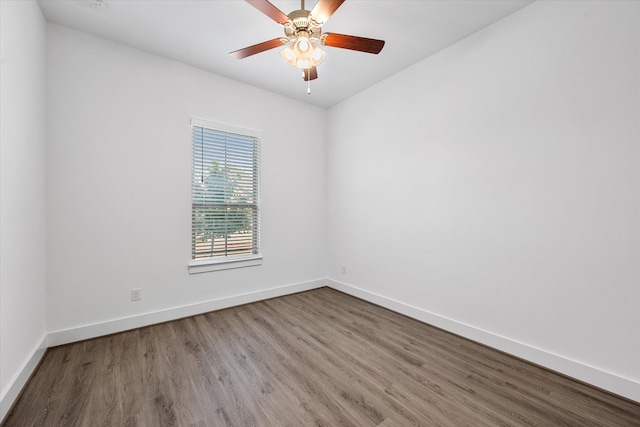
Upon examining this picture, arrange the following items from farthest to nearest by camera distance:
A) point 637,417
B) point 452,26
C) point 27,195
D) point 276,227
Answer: point 276,227 < point 452,26 < point 27,195 < point 637,417

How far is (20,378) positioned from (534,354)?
3.81 m

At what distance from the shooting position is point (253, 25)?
7.79 ft

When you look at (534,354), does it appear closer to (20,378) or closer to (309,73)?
(309,73)

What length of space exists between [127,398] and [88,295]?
1.32 meters

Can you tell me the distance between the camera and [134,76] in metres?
2.73

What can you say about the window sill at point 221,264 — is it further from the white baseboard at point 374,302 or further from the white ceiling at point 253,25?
the white ceiling at point 253,25

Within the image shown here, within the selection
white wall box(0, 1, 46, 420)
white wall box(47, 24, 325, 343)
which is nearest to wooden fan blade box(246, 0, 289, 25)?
white wall box(0, 1, 46, 420)

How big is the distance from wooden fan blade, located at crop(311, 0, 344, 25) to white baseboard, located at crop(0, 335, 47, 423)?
3.08m

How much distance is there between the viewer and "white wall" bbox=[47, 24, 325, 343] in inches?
94.1

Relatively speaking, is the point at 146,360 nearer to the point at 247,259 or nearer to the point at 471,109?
the point at 247,259

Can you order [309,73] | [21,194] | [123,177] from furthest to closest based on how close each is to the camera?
Answer: [123,177] < [309,73] < [21,194]

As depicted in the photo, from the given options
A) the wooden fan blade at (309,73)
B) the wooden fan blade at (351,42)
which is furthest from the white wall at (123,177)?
the wooden fan blade at (351,42)

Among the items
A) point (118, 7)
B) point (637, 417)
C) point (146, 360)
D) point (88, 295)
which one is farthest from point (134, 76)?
point (637, 417)

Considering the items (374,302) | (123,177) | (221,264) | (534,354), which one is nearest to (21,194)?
(123,177)
